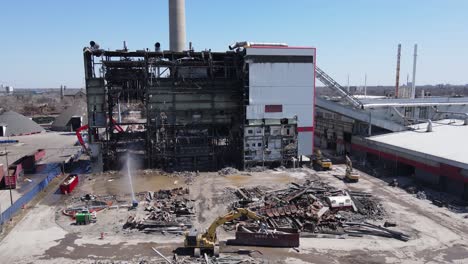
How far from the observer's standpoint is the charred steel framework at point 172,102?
4450cm

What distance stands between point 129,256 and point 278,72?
30769mm

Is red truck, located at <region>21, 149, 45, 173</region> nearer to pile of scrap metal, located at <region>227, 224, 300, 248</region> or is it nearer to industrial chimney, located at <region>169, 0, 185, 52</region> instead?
industrial chimney, located at <region>169, 0, 185, 52</region>

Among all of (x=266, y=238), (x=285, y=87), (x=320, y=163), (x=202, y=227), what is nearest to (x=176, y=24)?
(x=285, y=87)

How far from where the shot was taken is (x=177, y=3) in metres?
63.1

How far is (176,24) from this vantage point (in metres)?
63.9

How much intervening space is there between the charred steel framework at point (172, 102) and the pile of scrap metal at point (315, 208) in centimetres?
1420

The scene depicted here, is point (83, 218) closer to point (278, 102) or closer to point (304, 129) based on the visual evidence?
point (278, 102)

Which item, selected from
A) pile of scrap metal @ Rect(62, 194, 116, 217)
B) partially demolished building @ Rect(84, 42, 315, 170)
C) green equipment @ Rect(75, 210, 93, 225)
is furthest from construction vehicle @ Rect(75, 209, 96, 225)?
partially demolished building @ Rect(84, 42, 315, 170)

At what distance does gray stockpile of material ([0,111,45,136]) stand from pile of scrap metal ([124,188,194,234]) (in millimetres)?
58590

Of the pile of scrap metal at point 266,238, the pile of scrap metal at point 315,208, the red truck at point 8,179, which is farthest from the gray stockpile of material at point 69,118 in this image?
the pile of scrap metal at point 266,238

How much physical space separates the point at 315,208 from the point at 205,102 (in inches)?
913

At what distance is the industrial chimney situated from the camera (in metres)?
63.3

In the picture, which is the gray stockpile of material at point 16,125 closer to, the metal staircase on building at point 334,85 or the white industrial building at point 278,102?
the white industrial building at point 278,102

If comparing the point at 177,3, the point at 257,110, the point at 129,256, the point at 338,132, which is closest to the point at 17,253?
the point at 129,256
